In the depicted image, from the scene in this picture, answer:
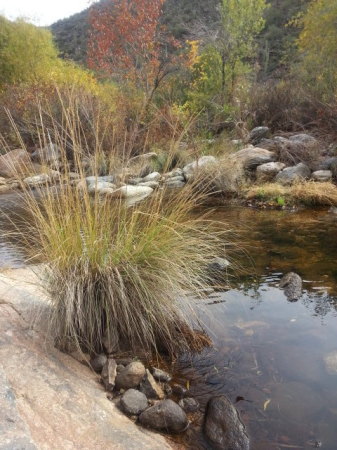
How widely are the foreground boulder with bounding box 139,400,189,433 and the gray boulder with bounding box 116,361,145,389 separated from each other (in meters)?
0.22

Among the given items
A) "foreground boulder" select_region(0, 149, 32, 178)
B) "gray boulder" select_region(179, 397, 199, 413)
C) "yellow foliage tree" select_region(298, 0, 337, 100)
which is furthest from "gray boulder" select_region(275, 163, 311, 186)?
"gray boulder" select_region(179, 397, 199, 413)

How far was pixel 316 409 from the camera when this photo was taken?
2018mm

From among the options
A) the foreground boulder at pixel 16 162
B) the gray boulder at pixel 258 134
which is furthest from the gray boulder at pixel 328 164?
the foreground boulder at pixel 16 162

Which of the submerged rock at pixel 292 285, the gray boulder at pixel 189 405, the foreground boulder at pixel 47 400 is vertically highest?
the foreground boulder at pixel 47 400

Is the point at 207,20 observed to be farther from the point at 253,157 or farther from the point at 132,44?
the point at 253,157

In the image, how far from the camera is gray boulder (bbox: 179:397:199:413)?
6.50 ft

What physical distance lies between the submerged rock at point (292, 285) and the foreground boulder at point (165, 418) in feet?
5.48

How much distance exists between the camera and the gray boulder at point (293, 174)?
7.34 m

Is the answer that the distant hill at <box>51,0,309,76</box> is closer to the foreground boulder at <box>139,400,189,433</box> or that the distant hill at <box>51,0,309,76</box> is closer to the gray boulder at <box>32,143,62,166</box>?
the gray boulder at <box>32,143,62,166</box>

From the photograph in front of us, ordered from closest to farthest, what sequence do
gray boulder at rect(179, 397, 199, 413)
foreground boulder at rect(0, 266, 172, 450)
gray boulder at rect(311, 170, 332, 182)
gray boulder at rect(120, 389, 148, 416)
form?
foreground boulder at rect(0, 266, 172, 450), gray boulder at rect(120, 389, 148, 416), gray boulder at rect(179, 397, 199, 413), gray boulder at rect(311, 170, 332, 182)

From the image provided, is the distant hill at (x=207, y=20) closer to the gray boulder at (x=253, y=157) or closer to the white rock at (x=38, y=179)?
the gray boulder at (x=253, y=157)

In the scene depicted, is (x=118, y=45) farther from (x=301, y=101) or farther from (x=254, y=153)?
(x=254, y=153)

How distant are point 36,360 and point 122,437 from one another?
1.90ft

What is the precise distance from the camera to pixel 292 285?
3.38 meters
